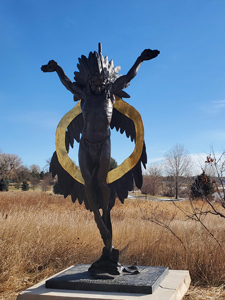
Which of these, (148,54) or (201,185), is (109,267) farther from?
(201,185)

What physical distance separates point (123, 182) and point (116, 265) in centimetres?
124

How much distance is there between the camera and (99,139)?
177 inches

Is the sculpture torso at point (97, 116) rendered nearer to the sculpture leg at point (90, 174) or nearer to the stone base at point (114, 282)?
the sculpture leg at point (90, 174)

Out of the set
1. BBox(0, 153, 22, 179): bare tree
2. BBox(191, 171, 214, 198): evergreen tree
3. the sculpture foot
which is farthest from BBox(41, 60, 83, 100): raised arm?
BBox(0, 153, 22, 179): bare tree

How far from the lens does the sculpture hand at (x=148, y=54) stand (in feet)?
15.6

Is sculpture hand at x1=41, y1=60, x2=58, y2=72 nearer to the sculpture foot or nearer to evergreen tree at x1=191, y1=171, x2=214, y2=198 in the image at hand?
the sculpture foot

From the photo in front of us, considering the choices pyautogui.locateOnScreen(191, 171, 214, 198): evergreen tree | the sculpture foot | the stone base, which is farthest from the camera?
pyautogui.locateOnScreen(191, 171, 214, 198): evergreen tree

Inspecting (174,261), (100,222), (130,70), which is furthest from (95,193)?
(174,261)

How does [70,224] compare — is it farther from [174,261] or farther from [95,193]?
[95,193]

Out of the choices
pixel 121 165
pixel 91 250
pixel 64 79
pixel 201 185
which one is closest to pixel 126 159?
pixel 121 165

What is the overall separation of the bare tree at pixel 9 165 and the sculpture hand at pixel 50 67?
48601mm

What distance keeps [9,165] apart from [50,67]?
50321 mm

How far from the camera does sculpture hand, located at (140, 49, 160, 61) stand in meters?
4.77

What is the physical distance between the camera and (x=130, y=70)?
4781 mm
